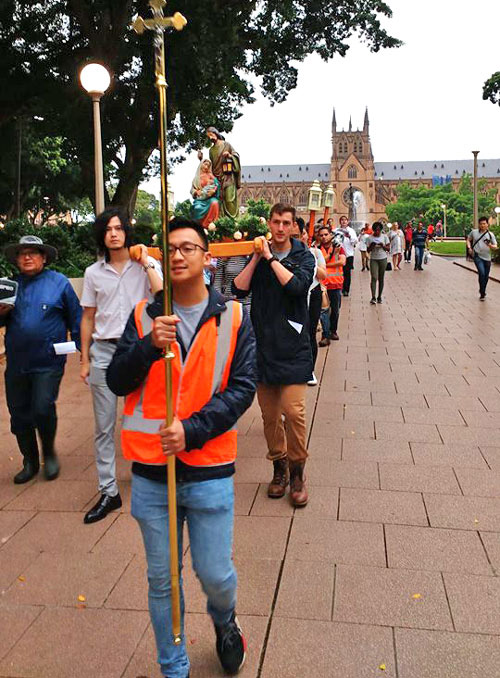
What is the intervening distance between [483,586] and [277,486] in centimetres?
162

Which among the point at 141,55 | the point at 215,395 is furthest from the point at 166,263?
the point at 141,55

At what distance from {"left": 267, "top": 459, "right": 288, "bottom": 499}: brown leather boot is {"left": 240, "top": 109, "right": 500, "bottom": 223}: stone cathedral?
469ft

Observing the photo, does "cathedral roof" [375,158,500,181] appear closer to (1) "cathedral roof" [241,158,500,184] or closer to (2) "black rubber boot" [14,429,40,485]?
(1) "cathedral roof" [241,158,500,184]

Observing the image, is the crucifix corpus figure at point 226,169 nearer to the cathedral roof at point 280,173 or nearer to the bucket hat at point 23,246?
the bucket hat at point 23,246

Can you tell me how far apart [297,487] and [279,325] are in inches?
42.5

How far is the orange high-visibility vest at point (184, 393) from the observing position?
241cm

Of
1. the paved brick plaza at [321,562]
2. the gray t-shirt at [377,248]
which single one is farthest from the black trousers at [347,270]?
the paved brick plaza at [321,562]

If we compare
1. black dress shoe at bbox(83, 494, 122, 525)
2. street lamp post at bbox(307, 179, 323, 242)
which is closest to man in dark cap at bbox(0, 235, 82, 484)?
black dress shoe at bbox(83, 494, 122, 525)

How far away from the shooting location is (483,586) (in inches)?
132

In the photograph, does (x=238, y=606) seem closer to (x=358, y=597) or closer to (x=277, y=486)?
(x=358, y=597)

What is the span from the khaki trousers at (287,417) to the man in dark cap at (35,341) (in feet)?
5.00

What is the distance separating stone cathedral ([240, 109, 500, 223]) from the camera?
14712cm

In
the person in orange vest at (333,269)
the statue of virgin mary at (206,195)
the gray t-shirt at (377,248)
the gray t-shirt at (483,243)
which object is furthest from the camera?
the gray t-shirt at (483,243)

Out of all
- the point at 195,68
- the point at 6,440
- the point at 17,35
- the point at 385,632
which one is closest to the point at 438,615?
the point at 385,632
